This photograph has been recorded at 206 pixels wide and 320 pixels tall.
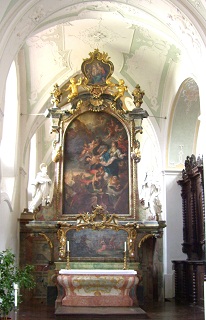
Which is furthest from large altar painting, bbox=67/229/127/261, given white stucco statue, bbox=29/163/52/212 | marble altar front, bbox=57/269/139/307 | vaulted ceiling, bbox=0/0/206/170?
vaulted ceiling, bbox=0/0/206/170

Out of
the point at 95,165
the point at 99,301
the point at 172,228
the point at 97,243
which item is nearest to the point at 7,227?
the point at 97,243

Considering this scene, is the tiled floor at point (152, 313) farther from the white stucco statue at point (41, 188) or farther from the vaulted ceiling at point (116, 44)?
the vaulted ceiling at point (116, 44)

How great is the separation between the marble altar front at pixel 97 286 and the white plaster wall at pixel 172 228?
378 cm

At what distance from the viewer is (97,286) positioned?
11977 millimetres

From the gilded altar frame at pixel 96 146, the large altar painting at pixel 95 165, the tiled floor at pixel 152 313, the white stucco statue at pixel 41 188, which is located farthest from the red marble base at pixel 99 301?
the white stucco statue at pixel 41 188

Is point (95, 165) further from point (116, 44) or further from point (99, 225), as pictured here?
point (116, 44)

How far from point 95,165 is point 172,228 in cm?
378

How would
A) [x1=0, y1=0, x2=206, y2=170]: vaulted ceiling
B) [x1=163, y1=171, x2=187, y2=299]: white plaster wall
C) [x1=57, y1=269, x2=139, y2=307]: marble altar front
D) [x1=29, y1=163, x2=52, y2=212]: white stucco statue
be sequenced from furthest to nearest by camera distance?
[x1=163, y1=171, x2=187, y2=299]: white plaster wall → [x1=29, y1=163, x2=52, y2=212]: white stucco statue → [x1=57, y1=269, x2=139, y2=307]: marble altar front → [x1=0, y1=0, x2=206, y2=170]: vaulted ceiling

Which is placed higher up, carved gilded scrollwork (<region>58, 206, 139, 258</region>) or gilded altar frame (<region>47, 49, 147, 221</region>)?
gilded altar frame (<region>47, 49, 147, 221</region>)

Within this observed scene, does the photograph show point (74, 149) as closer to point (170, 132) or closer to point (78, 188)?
point (78, 188)

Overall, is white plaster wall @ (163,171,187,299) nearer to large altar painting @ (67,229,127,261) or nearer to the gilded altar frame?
the gilded altar frame

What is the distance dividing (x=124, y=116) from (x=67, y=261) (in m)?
3.89

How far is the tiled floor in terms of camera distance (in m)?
10.6

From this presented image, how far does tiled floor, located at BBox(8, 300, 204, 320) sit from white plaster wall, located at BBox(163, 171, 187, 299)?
1.85 m
